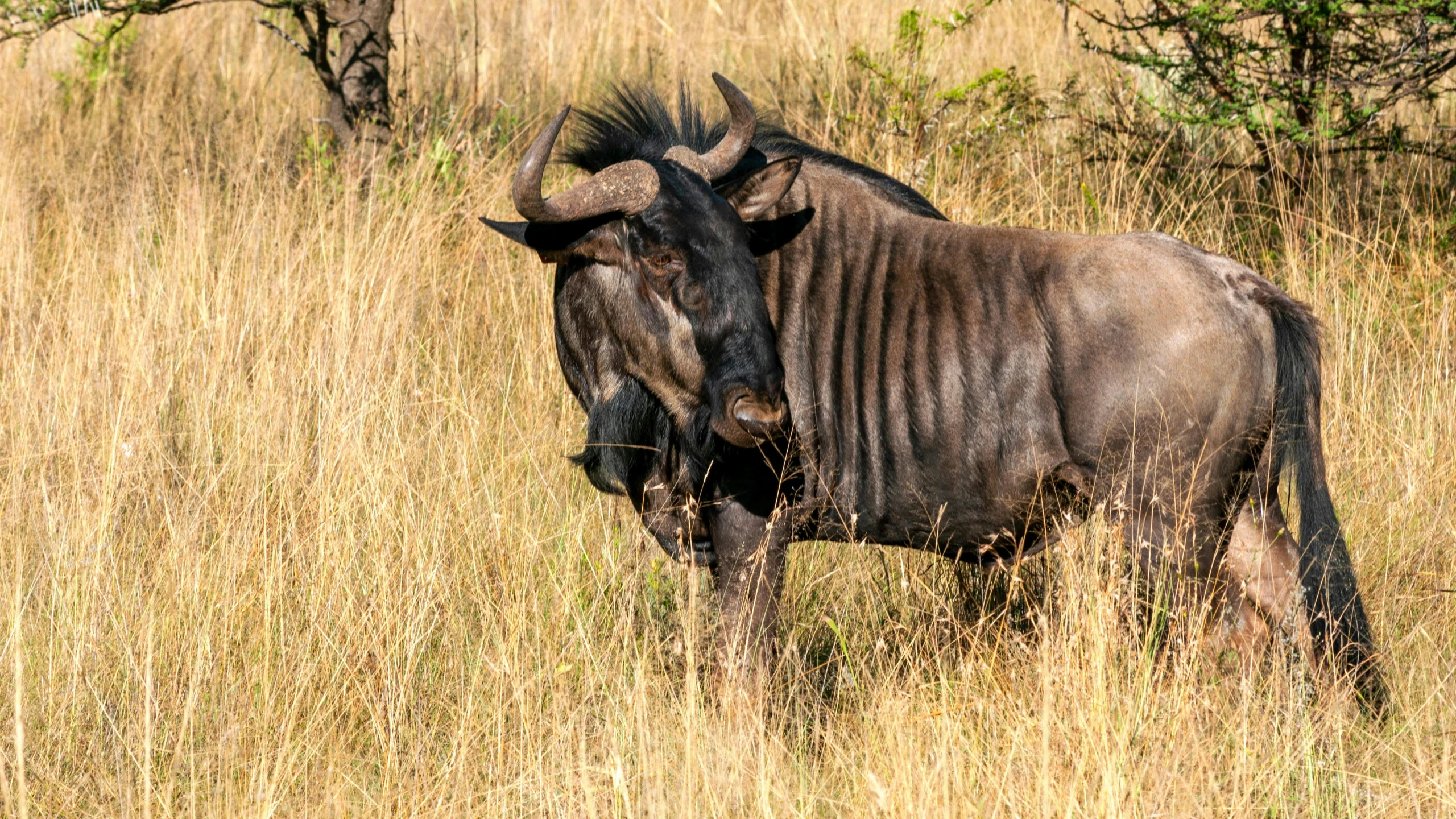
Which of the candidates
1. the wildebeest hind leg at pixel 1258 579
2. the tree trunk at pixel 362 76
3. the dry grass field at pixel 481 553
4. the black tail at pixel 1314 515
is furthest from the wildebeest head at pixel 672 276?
the tree trunk at pixel 362 76

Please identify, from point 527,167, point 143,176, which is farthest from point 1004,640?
point 143,176

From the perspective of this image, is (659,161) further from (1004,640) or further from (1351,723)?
(1351,723)

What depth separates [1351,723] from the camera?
10.4ft

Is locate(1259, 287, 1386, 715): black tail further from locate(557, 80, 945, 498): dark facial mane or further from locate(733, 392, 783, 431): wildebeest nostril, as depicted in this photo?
locate(733, 392, 783, 431): wildebeest nostril

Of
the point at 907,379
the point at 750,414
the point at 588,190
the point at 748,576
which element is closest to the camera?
the point at 750,414

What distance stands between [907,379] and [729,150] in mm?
828

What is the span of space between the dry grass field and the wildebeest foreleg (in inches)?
4.7

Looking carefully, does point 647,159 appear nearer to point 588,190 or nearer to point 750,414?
point 588,190

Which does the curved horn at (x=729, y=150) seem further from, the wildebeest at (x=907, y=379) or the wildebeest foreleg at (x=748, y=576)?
the wildebeest foreleg at (x=748, y=576)

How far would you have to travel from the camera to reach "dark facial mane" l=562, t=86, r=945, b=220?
12.4 feet

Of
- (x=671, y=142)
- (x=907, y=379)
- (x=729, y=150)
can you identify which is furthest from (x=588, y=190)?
(x=907, y=379)

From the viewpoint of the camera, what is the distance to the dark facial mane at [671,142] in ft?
12.4

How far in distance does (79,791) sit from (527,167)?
5.90ft

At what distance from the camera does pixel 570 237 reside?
3453mm
